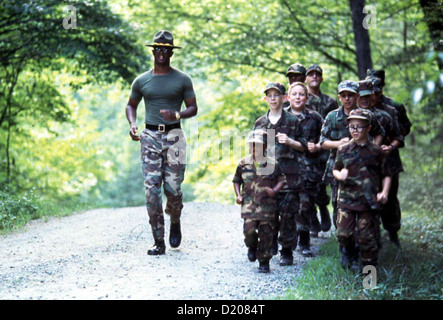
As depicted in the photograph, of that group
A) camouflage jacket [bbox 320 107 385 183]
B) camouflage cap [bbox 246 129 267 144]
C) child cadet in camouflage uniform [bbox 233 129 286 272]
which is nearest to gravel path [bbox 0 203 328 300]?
child cadet in camouflage uniform [bbox 233 129 286 272]

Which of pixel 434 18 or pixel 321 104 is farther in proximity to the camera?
pixel 434 18

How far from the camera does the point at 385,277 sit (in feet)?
23.4

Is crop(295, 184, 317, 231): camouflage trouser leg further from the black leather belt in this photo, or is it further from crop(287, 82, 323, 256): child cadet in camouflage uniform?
the black leather belt

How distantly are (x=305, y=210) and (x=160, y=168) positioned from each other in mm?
2295

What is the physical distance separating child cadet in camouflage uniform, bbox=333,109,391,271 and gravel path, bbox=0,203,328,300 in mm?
923

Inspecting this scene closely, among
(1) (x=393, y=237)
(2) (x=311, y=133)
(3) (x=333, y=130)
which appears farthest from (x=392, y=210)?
(3) (x=333, y=130)

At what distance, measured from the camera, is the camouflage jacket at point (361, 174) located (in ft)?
22.0

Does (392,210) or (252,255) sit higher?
(392,210)

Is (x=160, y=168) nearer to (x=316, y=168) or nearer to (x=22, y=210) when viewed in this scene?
(x=316, y=168)

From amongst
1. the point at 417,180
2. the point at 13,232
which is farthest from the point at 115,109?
the point at 13,232

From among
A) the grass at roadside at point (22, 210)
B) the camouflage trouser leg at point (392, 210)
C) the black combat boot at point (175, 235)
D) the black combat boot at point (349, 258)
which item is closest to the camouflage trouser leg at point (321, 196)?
the camouflage trouser leg at point (392, 210)

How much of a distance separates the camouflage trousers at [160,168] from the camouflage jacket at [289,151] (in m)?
1.11

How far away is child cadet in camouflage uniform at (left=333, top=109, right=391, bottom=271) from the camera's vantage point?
673cm

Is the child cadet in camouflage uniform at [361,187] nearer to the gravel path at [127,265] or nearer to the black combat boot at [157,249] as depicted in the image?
the gravel path at [127,265]
